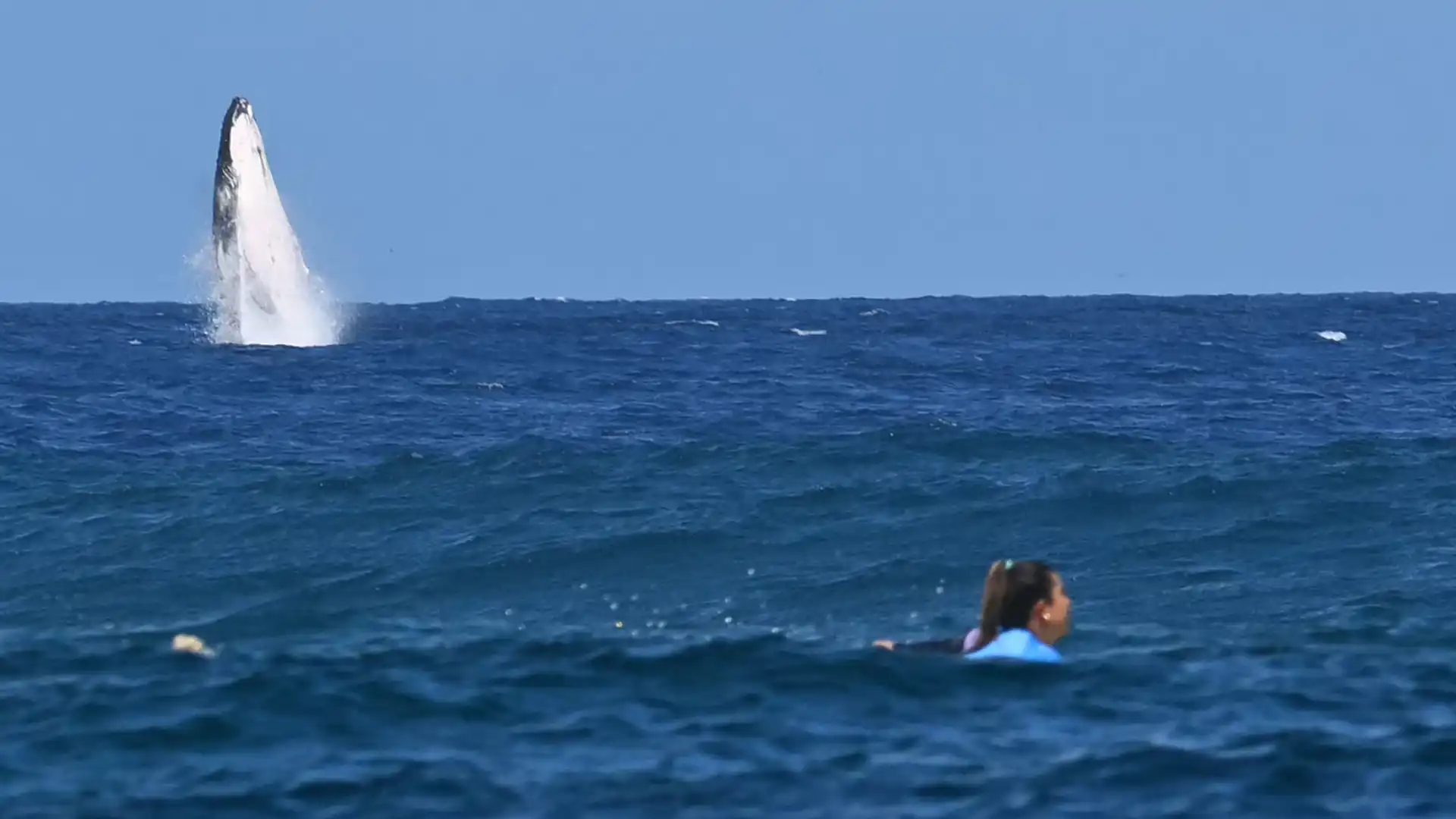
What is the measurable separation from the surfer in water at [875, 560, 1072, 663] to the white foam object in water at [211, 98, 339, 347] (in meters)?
45.3

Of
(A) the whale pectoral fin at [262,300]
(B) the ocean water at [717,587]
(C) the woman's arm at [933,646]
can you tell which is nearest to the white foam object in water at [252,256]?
(A) the whale pectoral fin at [262,300]

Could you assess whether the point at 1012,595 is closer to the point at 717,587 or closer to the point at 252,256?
the point at 717,587

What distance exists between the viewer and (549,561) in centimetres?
2189

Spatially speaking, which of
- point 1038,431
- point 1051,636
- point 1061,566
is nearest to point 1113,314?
point 1038,431

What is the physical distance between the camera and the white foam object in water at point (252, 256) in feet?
184

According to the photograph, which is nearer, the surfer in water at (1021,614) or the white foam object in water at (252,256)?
the surfer in water at (1021,614)

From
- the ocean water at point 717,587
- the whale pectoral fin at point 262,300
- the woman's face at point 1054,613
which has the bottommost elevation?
the ocean water at point 717,587

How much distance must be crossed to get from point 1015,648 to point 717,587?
741 cm

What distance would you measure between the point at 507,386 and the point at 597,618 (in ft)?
75.3

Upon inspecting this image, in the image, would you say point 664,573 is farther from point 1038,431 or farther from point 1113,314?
point 1113,314

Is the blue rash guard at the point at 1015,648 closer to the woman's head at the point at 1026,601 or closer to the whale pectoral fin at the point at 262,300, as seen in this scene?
the woman's head at the point at 1026,601

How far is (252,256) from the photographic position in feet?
191

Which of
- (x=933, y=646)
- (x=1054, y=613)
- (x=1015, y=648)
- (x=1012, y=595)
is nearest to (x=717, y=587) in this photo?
(x=933, y=646)

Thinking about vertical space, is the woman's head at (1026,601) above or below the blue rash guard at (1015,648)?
above
